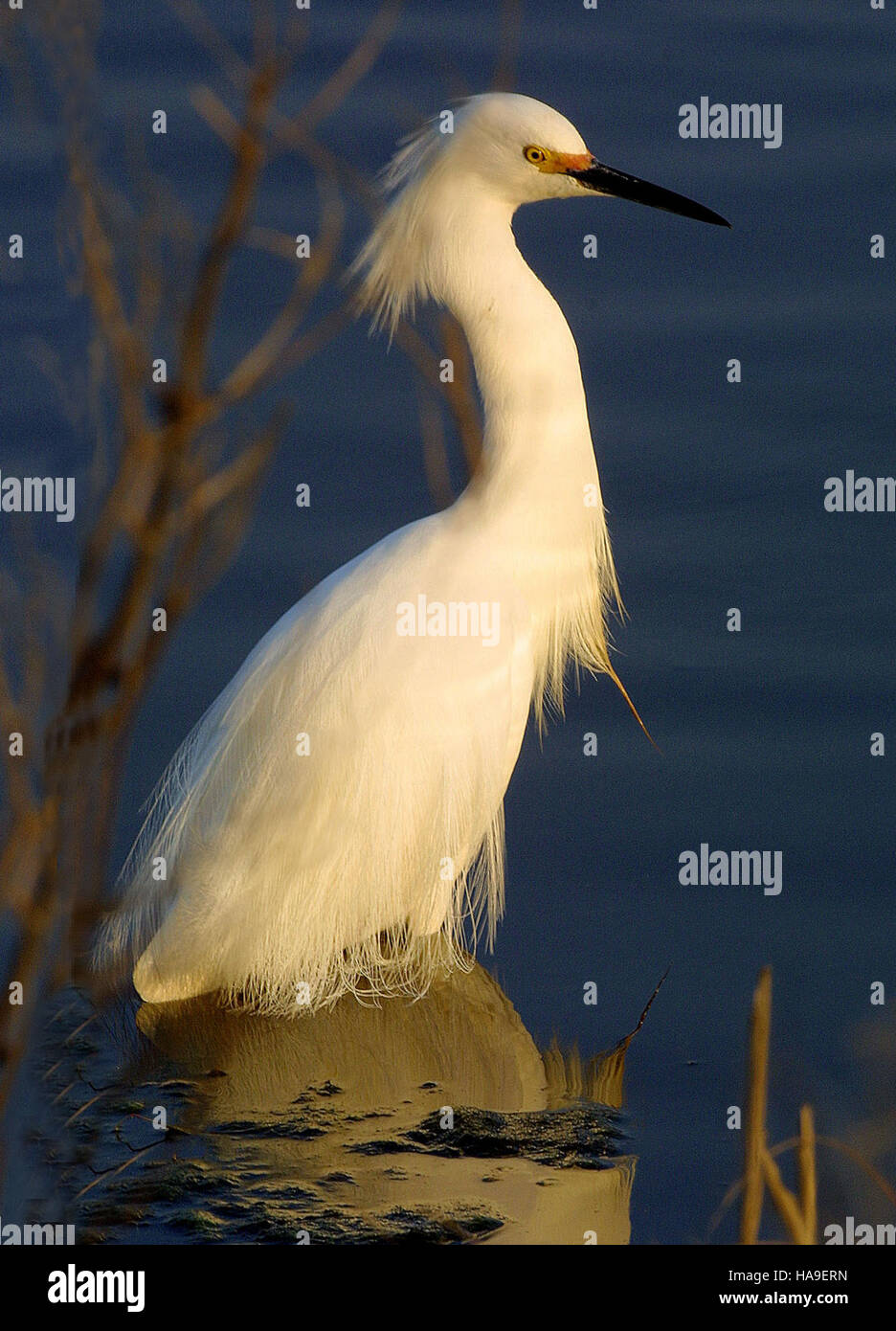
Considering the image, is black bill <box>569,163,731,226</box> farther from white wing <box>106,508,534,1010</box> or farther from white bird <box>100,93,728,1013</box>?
white wing <box>106,508,534,1010</box>

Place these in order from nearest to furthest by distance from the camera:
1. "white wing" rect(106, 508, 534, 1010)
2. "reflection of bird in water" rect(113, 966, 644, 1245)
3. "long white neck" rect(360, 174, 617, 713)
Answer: "reflection of bird in water" rect(113, 966, 644, 1245) < "white wing" rect(106, 508, 534, 1010) < "long white neck" rect(360, 174, 617, 713)

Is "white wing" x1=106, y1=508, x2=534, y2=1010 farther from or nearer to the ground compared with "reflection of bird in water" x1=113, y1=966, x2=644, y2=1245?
farther from the ground

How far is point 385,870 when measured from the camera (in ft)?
11.6

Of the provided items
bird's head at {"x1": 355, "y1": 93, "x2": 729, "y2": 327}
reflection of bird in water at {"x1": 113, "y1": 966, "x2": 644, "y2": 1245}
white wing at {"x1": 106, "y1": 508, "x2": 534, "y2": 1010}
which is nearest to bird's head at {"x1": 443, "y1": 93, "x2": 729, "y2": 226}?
bird's head at {"x1": 355, "y1": 93, "x2": 729, "y2": 327}

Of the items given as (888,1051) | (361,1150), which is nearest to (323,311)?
(361,1150)

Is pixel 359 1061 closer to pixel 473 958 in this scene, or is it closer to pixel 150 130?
pixel 473 958

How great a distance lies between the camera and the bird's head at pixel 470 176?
138 inches

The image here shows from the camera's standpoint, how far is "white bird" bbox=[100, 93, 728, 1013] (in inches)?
135

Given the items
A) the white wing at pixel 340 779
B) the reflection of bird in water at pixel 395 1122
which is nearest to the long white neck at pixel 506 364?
the white wing at pixel 340 779

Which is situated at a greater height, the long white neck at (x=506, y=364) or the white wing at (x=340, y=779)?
the long white neck at (x=506, y=364)

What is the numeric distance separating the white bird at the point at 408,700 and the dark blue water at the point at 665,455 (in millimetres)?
360

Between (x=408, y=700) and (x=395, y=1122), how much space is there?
83 centimetres

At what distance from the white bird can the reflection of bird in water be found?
4.0 inches

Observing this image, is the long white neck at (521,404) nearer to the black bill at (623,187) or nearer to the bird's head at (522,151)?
the bird's head at (522,151)
